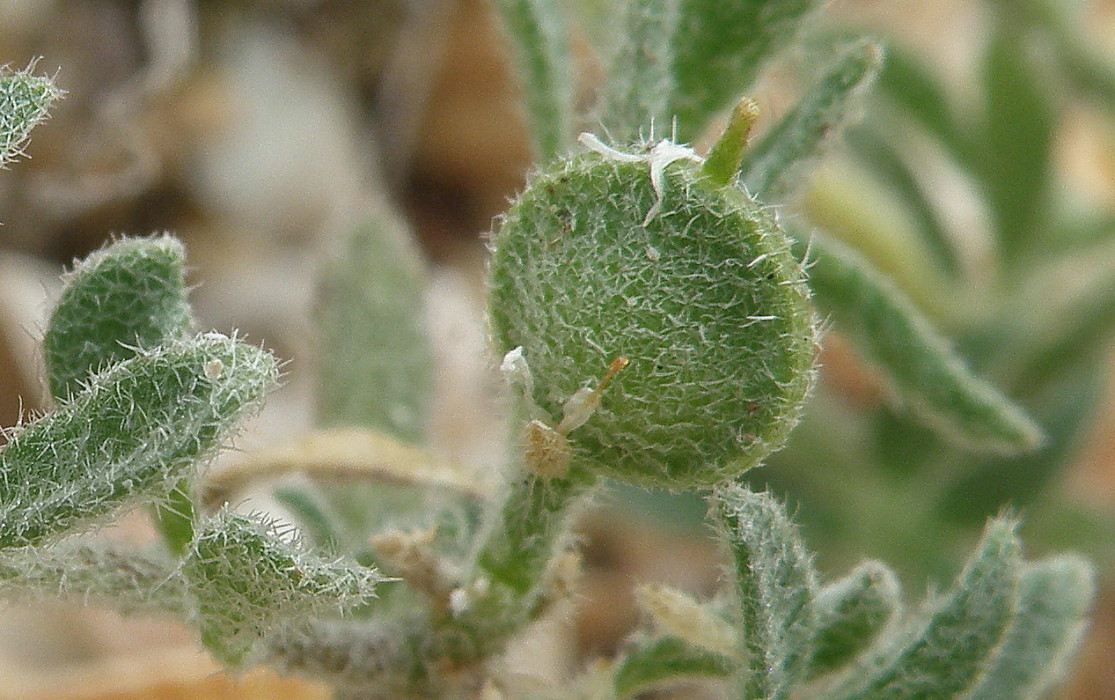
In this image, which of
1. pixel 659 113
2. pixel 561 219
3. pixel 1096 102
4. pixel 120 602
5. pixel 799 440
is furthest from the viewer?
pixel 1096 102

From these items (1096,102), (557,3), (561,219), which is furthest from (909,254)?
(561,219)

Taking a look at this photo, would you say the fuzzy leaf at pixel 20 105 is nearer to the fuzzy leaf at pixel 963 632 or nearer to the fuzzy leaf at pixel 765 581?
the fuzzy leaf at pixel 765 581

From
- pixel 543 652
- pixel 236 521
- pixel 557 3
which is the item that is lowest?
pixel 236 521

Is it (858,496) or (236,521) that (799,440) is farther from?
(236,521)

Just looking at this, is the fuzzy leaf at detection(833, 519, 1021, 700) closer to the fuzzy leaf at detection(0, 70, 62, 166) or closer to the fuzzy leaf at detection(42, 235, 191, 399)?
the fuzzy leaf at detection(42, 235, 191, 399)

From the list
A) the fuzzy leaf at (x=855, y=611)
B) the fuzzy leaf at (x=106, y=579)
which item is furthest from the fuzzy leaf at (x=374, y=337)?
the fuzzy leaf at (x=855, y=611)

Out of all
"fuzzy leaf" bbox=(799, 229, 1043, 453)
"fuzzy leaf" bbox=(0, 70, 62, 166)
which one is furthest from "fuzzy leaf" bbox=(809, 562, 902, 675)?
"fuzzy leaf" bbox=(0, 70, 62, 166)

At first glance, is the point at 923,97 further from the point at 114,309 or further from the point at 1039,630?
the point at 114,309
